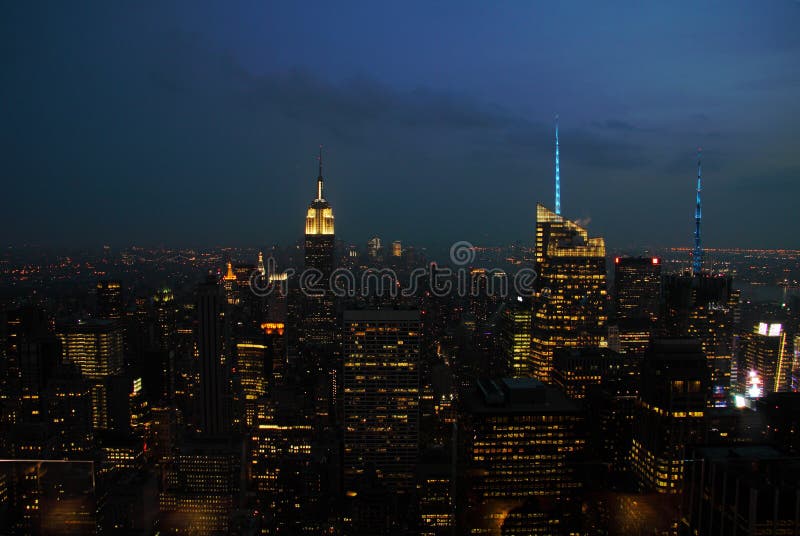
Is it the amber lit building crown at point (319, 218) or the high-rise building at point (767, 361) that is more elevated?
the amber lit building crown at point (319, 218)

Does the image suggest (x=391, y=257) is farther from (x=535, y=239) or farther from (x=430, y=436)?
(x=535, y=239)

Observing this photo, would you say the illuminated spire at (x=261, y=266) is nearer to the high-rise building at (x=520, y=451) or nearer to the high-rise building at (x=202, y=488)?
the high-rise building at (x=202, y=488)

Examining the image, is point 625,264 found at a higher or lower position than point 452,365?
higher

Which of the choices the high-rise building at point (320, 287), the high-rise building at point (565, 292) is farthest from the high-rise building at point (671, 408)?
the high-rise building at point (320, 287)

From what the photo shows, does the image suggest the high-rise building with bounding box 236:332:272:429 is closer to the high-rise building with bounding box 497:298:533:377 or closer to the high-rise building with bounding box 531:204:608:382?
the high-rise building with bounding box 497:298:533:377

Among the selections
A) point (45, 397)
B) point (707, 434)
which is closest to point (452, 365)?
point (707, 434)

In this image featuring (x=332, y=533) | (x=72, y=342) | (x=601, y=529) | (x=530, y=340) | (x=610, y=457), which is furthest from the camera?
(x=530, y=340)
